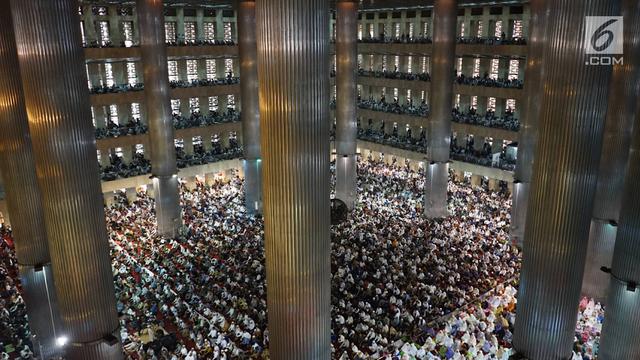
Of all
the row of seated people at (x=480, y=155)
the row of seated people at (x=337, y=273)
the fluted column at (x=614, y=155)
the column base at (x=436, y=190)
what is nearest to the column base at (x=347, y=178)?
the row of seated people at (x=337, y=273)

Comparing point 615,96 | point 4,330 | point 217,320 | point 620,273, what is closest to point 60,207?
point 217,320

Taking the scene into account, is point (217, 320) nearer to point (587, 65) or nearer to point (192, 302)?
point (192, 302)

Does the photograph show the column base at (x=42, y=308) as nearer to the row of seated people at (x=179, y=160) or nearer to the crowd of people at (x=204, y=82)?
Answer: the row of seated people at (x=179, y=160)

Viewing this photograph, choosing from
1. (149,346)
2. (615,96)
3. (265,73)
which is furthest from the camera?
(615,96)

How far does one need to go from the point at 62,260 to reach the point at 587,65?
1097 centimetres

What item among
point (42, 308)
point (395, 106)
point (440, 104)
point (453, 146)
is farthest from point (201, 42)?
point (42, 308)

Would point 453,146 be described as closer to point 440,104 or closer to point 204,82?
point 440,104

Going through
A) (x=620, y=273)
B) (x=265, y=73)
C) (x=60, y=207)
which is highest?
(x=265, y=73)

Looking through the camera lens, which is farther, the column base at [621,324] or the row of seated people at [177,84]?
the row of seated people at [177,84]

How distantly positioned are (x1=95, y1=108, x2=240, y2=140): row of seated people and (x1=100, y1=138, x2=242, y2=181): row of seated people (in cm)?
180

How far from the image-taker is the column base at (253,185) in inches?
1090

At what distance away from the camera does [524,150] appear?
2250cm

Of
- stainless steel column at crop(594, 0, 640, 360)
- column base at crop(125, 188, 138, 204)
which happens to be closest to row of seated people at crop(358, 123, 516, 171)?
stainless steel column at crop(594, 0, 640, 360)

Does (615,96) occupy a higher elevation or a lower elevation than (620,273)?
higher
